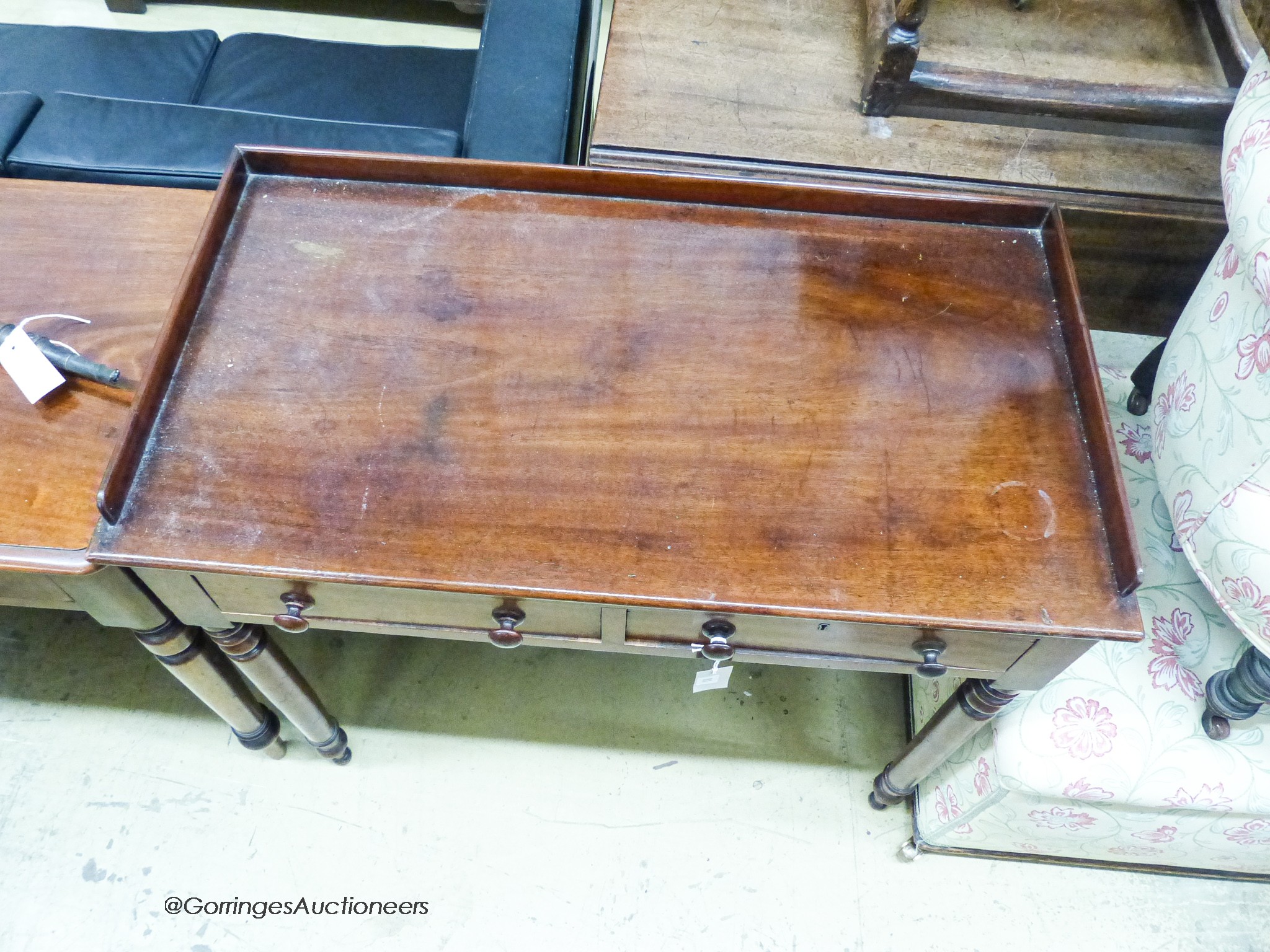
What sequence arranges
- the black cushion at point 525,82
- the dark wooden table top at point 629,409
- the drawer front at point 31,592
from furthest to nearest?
the black cushion at point 525,82 → the drawer front at point 31,592 → the dark wooden table top at point 629,409

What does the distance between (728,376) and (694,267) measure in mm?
160

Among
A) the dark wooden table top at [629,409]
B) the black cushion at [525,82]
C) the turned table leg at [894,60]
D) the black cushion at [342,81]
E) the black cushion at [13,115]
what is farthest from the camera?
the black cushion at [342,81]

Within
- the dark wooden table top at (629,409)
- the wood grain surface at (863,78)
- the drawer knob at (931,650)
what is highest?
the wood grain surface at (863,78)

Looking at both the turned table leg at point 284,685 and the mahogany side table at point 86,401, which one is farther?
the turned table leg at point 284,685

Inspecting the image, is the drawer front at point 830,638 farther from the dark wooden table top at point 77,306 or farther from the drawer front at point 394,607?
the dark wooden table top at point 77,306

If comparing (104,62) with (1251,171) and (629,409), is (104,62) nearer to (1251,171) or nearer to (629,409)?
(629,409)

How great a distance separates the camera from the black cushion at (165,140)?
4.50ft

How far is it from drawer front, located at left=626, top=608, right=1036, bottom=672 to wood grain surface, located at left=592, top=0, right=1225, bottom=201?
681 millimetres

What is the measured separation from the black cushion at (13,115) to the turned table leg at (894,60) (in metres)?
1.42

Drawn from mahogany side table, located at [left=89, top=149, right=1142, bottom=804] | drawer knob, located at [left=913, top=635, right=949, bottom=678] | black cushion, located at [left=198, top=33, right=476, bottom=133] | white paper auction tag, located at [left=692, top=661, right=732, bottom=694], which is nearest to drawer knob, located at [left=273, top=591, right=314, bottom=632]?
mahogany side table, located at [left=89, top=149, right=1142, bottom=804]

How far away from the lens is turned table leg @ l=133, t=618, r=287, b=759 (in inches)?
38.5

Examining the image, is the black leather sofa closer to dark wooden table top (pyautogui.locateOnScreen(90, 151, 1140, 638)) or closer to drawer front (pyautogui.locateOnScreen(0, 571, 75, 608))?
dark wooden table top (pyautogui.locateOnScreen(90, 151, 1140, 638))

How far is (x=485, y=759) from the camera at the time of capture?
133cm

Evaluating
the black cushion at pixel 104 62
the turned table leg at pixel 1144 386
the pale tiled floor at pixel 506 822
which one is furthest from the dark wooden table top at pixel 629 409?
the black cushion at pixel 104 62
